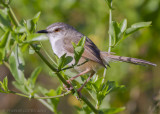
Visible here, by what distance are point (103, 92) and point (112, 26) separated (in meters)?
0.62

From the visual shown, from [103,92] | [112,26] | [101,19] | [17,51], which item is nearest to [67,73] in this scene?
[103,92]

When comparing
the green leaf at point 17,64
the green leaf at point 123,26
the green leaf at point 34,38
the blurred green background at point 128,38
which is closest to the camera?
the green leaf at point 34,38

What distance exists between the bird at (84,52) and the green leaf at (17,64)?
146cm

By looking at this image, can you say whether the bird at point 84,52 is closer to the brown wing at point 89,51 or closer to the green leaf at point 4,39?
the brown wing at point 89,51

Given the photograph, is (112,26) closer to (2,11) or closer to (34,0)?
(2,11)

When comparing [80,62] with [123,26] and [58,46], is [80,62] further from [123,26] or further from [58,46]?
[123,26]

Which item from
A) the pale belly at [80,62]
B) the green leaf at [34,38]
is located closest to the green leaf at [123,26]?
the green leaf at [34,38]

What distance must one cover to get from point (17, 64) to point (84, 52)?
1.82 m

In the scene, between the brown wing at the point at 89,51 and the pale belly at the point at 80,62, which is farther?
the pale belly at the point at 80,62

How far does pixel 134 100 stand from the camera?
4938mm

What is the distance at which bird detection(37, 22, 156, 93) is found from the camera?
3539mm

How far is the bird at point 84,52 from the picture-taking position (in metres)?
3.54

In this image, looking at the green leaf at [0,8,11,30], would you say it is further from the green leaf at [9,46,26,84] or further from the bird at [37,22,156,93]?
the bird at [37,22,156,93]

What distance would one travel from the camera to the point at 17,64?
6.18ft
